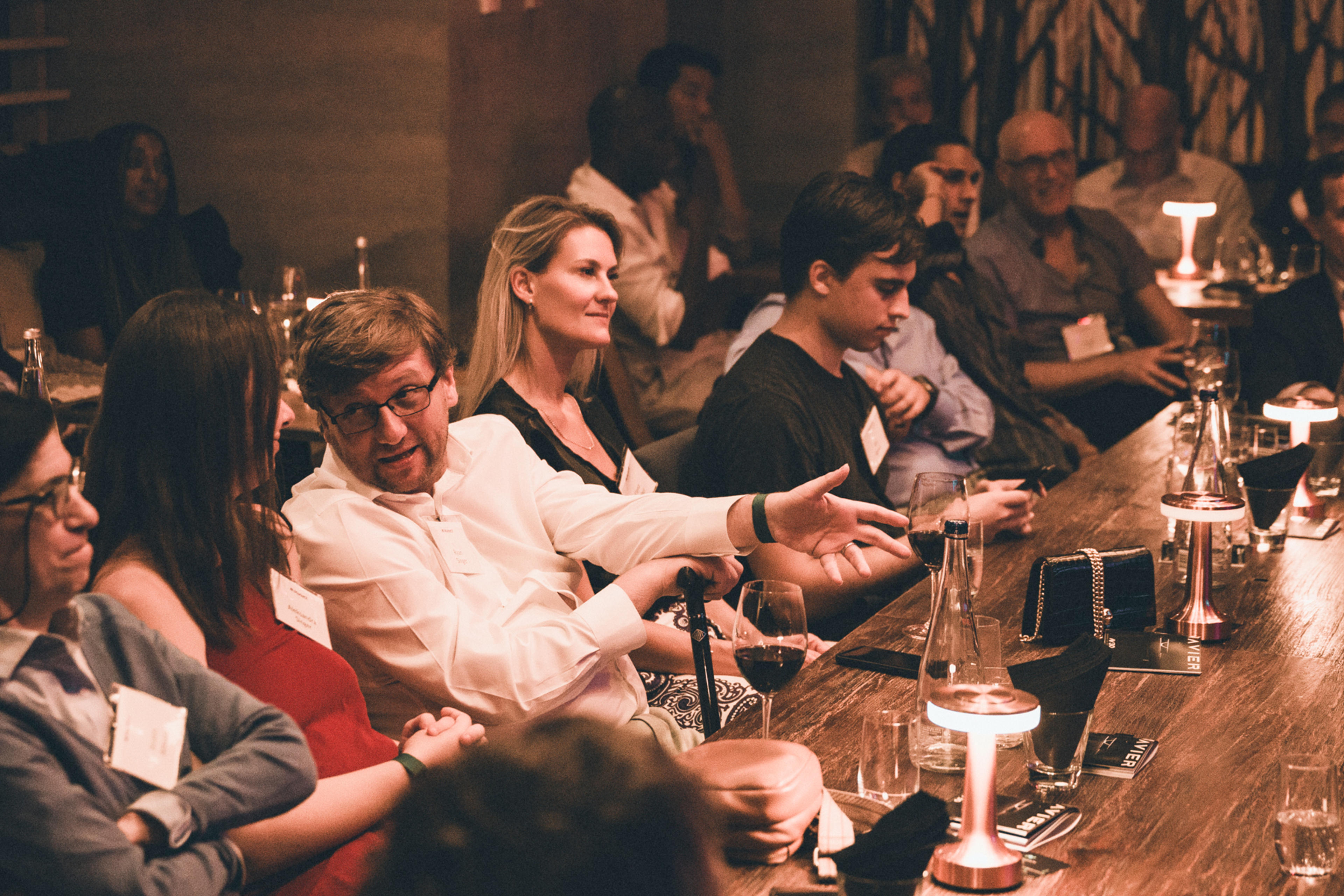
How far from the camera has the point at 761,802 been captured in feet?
4.53

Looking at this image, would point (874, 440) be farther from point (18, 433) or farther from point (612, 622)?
point (18, 433)

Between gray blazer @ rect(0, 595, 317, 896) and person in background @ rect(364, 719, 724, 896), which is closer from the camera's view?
person in background @ rect(364, 719, 724, 896)

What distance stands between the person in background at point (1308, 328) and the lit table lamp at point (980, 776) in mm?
3031

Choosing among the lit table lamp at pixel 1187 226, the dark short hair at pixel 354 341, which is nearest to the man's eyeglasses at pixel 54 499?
the dark short hair at pixel 354 341

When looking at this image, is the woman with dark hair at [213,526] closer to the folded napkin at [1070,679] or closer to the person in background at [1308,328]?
the folded napkin at [1070,679]

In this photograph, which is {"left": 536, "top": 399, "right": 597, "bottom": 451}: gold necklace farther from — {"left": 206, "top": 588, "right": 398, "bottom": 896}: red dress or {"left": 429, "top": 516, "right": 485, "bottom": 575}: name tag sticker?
{"left": 206, "top": 588, "right": 398, "bottom": 896}: red dress

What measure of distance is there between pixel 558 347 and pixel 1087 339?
2.75 metres

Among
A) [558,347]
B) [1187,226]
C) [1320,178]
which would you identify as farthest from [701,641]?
[1187,226]

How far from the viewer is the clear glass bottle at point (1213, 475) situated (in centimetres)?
224

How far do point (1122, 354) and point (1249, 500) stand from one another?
7.82ft

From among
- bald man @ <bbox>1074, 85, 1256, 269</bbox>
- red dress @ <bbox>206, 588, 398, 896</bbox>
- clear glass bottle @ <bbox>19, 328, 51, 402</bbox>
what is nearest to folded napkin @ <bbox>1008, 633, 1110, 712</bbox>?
red dress @ <bbox>206, 588, 398, 896</bbox>

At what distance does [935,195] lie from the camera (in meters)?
4.34

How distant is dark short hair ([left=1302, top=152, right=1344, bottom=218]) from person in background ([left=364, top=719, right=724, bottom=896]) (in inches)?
149

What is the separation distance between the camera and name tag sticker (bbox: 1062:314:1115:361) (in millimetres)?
4934
